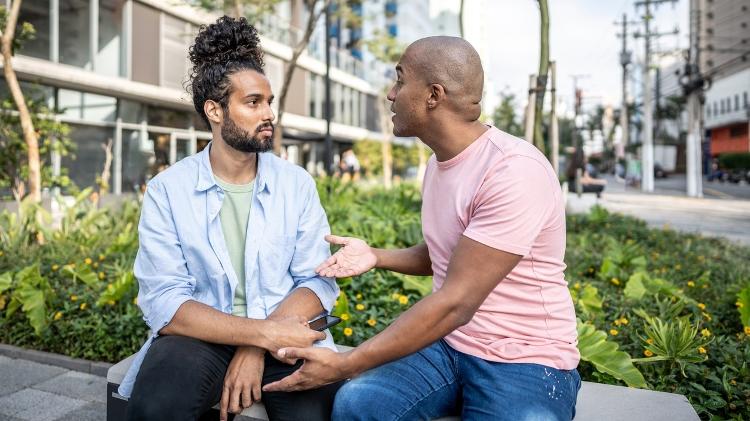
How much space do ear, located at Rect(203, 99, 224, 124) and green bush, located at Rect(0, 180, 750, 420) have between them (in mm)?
1441

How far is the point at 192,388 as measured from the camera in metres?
1.93

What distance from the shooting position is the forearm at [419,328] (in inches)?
65.0

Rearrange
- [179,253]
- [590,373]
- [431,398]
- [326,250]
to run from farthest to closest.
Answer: [590,373] < [326,250] < [179,253] < [431,398]

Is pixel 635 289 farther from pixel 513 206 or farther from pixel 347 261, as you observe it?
pixel 513 206

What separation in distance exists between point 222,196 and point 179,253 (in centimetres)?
27

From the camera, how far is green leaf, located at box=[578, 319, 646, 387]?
2662 mm

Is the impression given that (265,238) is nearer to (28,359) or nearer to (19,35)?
(28,359)

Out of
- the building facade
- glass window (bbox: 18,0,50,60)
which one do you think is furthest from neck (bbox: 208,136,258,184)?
glass window (bbox: 18,0,50,60)

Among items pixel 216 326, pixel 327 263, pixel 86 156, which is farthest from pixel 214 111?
pixel 86 156

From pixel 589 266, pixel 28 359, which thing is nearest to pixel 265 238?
pixel 28 359

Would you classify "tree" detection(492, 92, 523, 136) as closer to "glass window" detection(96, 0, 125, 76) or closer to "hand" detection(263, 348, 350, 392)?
"glass window" detection(96, 0, 125, 76)

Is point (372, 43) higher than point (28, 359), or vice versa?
point (372, 43)

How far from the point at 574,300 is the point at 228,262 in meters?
2.33

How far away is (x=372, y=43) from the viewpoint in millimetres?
27703
